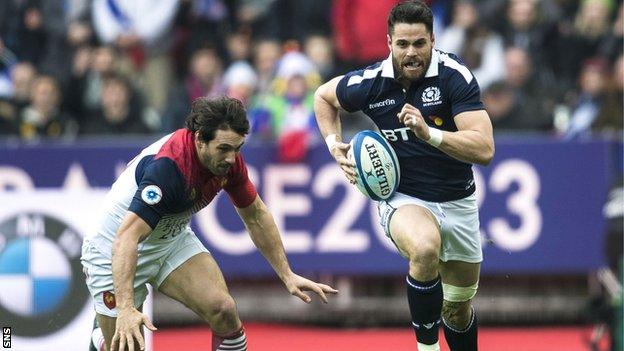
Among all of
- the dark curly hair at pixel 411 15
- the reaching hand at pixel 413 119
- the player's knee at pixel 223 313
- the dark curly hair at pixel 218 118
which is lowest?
the player's knee at pixel 223 313

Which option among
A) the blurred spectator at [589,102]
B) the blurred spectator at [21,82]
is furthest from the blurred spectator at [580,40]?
the blurred spectator at [21,82]

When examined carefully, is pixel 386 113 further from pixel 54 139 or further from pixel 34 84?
pixel 34 84

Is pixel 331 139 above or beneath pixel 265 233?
above

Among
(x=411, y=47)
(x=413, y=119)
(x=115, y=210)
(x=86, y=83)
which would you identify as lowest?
(x=86, y=83)

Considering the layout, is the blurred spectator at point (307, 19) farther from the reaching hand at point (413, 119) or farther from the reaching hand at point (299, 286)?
the reaching hand at point (413, 119)

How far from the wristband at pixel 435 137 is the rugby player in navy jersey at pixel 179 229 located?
1130mm

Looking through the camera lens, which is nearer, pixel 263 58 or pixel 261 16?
pixel 263 58

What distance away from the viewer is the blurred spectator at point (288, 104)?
45.0ft

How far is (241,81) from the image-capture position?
14508 mm

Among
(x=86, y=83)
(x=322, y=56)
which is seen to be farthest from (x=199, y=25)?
(x=322, y=56)

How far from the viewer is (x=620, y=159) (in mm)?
13023

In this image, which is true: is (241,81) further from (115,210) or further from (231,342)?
(231,342)

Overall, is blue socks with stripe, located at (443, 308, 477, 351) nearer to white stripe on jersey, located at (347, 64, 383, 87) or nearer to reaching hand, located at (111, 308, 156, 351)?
white stripe on jersey, located at (347, 64, 383, 87)

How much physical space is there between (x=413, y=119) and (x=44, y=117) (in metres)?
6.77
